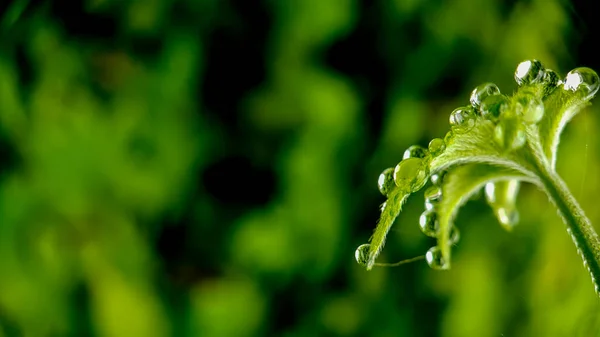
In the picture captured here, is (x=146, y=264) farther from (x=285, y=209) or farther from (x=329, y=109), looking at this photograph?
(x=329, y=109)

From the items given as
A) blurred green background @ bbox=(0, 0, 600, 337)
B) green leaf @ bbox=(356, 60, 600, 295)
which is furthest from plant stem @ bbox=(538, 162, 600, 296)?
blurred green background @ bbox=(0, 0, 600, 337)

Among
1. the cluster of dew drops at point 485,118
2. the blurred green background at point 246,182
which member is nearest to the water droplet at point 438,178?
the cluster of dew drops at point 485,118

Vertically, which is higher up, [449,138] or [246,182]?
[449,138]

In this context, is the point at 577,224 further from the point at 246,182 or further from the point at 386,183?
the point at 246,182

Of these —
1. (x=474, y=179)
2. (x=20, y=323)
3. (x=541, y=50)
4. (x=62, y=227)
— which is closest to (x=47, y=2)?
(x=62, y=227)

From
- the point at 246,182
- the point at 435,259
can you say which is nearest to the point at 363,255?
the point at 435,259
